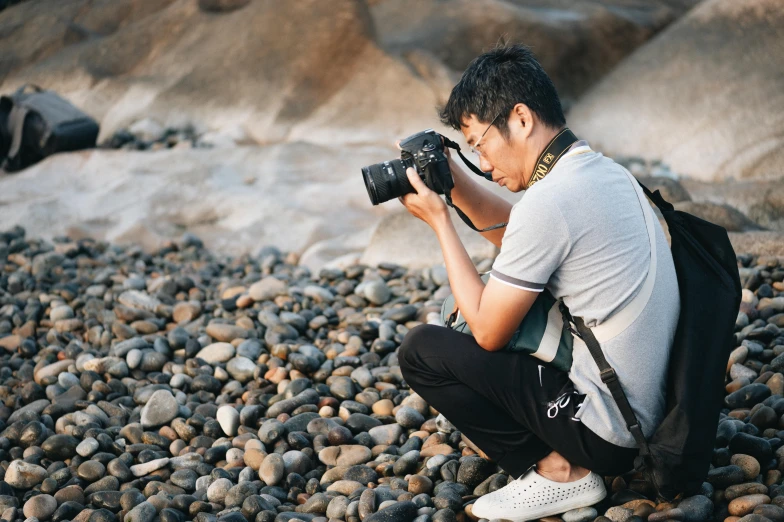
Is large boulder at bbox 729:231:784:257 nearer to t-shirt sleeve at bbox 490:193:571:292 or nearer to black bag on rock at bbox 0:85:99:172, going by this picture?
t-shirt sleeve at bbox 490:193:571:292

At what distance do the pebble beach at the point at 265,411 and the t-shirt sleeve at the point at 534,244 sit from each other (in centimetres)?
72

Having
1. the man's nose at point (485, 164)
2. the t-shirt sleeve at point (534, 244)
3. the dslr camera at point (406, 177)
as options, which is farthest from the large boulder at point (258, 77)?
the t-shirt sleeve at point (534, 244)

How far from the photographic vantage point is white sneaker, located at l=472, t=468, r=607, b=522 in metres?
2.20

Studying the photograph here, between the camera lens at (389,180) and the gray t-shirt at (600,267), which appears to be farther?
the camera lens at (389,180)

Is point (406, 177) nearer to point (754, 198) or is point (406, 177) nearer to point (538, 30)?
point (754, 198)

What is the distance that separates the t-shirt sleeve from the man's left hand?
330mm

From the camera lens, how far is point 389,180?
237 centimetres

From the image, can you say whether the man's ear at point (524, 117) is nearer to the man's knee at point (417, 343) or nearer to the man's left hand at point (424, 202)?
the man's left hand at point (424, 202)

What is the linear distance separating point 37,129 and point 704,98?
20.4ft

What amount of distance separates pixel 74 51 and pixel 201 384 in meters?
7.42

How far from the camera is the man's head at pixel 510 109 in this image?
7.11ft

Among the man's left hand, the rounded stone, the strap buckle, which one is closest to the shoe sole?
the strap buckle

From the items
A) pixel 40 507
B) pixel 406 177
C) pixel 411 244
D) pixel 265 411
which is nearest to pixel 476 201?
pixel 406 177

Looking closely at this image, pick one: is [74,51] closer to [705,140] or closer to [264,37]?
[264,37]
